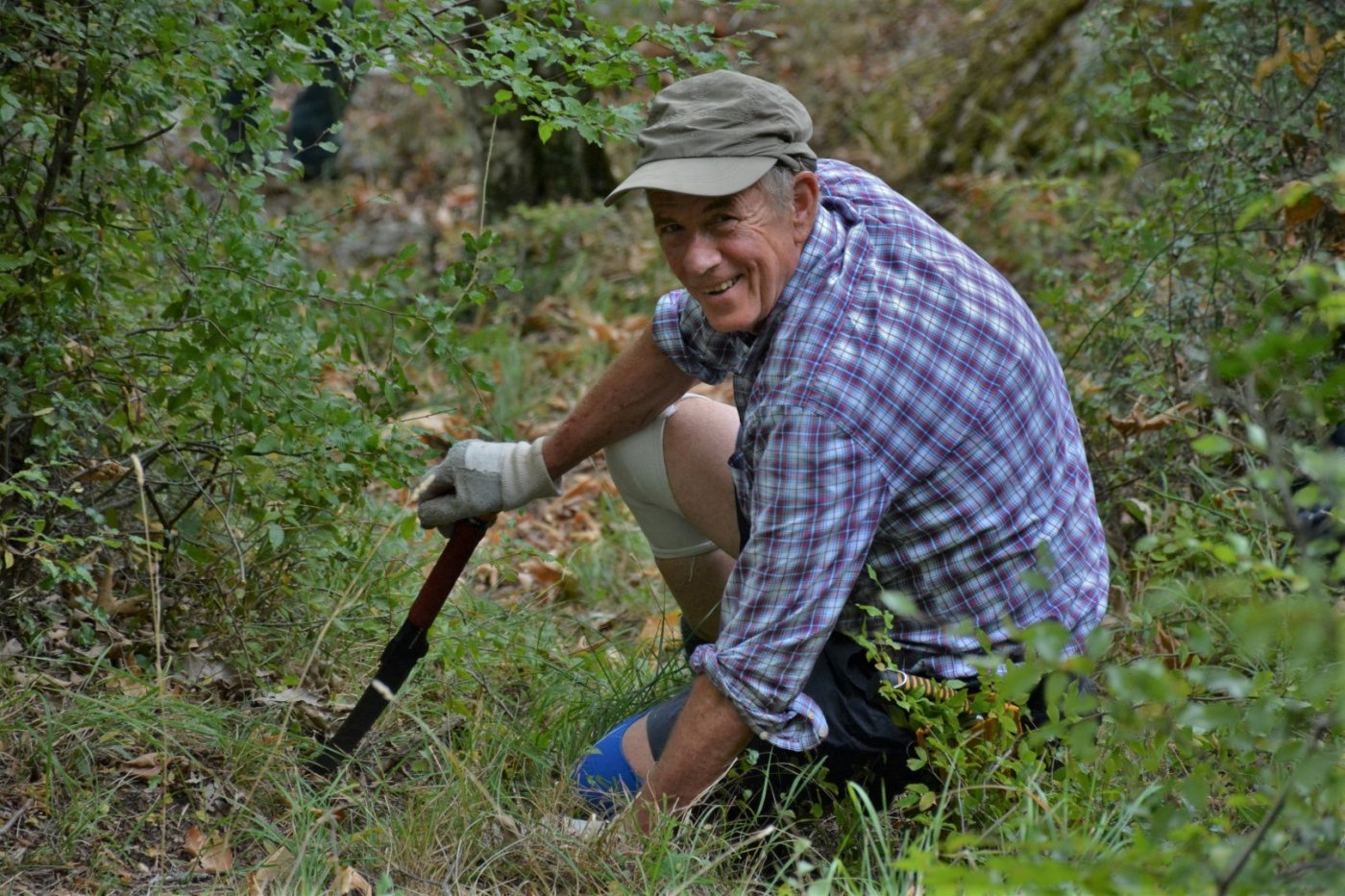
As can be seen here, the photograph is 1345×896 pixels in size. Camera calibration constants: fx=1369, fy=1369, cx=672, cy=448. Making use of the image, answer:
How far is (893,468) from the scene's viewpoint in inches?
91.0

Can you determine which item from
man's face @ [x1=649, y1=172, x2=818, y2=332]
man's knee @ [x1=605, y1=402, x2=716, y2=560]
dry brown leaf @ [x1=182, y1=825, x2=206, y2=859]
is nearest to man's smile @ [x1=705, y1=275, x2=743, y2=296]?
man's face @ [x1=649, y1=172, x2=818, y2=332]

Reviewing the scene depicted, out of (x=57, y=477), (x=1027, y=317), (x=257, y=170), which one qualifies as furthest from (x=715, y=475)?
(x=57, y=477)

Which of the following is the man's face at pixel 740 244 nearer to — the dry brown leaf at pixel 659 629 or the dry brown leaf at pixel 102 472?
the dry brown leaf at pixel 659 629

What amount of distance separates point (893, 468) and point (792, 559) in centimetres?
24

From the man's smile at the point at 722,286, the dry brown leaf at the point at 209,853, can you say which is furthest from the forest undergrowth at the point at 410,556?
the man's smile at the point at 722,286

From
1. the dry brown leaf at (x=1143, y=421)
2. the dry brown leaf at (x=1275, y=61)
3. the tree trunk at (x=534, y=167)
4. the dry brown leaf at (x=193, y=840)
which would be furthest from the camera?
the tree trunk at (x=534, y=167)

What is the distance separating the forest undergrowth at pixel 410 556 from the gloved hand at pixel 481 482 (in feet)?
0.37

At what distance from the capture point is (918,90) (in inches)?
301

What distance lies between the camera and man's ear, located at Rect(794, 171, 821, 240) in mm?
2430

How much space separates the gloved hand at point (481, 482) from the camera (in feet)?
9.48

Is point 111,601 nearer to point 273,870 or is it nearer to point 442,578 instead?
point 442,578

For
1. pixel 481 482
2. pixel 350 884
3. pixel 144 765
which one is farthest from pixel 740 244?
pixel 144 765

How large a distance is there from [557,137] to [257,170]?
356cm

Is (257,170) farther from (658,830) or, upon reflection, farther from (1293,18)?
(1293,18)
